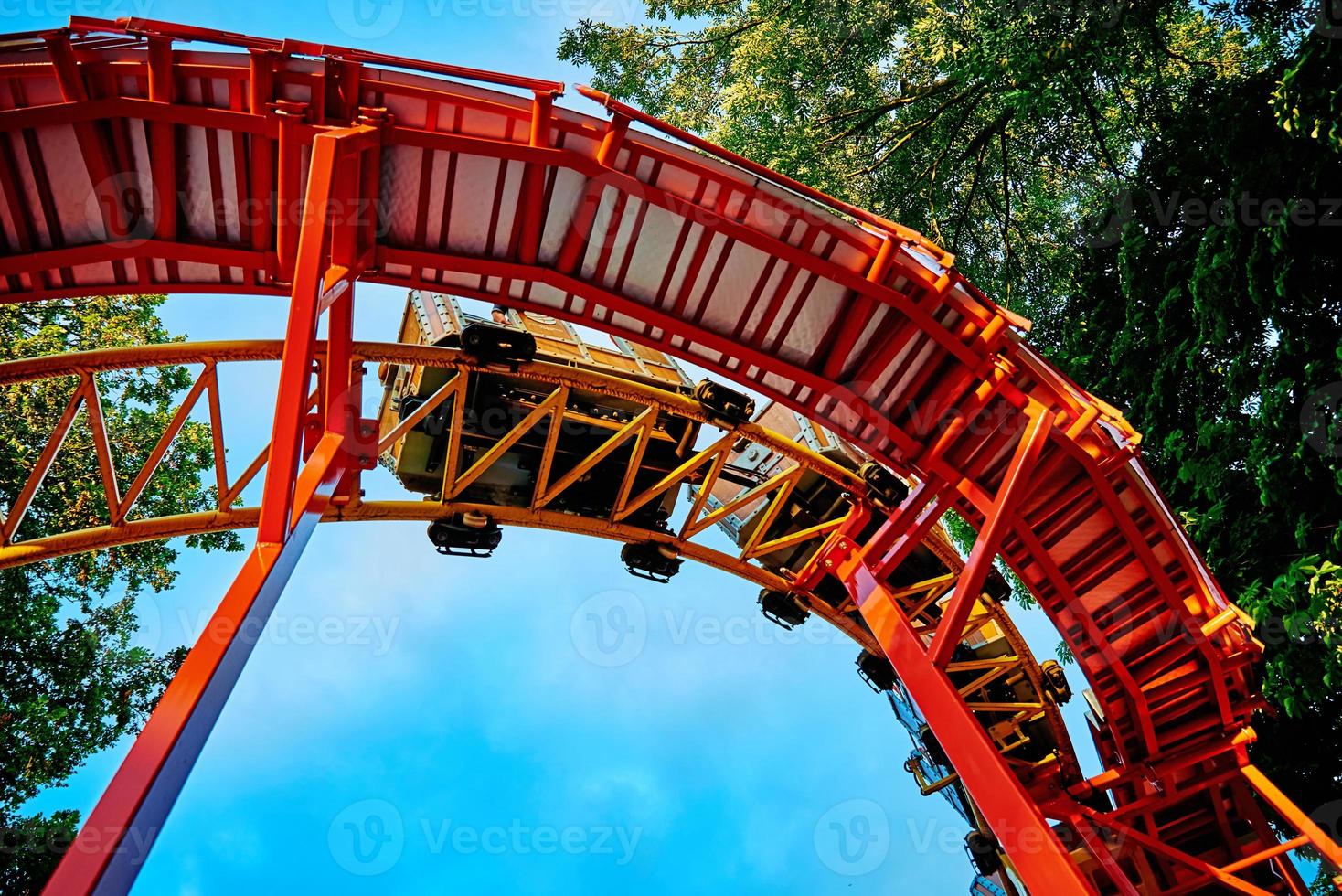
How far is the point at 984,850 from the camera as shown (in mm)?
13000

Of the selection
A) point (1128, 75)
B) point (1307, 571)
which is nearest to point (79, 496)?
point (1307, 571)

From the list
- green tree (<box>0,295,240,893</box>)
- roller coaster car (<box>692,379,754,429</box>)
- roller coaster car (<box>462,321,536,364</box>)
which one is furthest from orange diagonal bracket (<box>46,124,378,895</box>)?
green tree (<box>0,295,240,893</box>)

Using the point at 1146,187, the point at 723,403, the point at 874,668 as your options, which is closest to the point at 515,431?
the point at 723,403

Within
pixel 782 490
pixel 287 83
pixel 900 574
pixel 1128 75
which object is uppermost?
pixel 1128 75

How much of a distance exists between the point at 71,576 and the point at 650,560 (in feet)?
37.3

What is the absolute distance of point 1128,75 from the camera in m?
15.7

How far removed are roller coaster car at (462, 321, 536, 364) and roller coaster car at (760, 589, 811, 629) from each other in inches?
183

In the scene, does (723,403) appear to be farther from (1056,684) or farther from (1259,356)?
(1259,356)

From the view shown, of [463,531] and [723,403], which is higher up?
[723,403]

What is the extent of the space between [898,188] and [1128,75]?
4.57m

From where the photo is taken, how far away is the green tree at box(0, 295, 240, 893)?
1401 cm

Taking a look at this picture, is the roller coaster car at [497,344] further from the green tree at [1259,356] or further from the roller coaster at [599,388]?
the green tree at [1259,356]

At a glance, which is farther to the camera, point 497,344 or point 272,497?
point 497,344

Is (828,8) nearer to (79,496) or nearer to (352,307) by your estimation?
(352,307)
